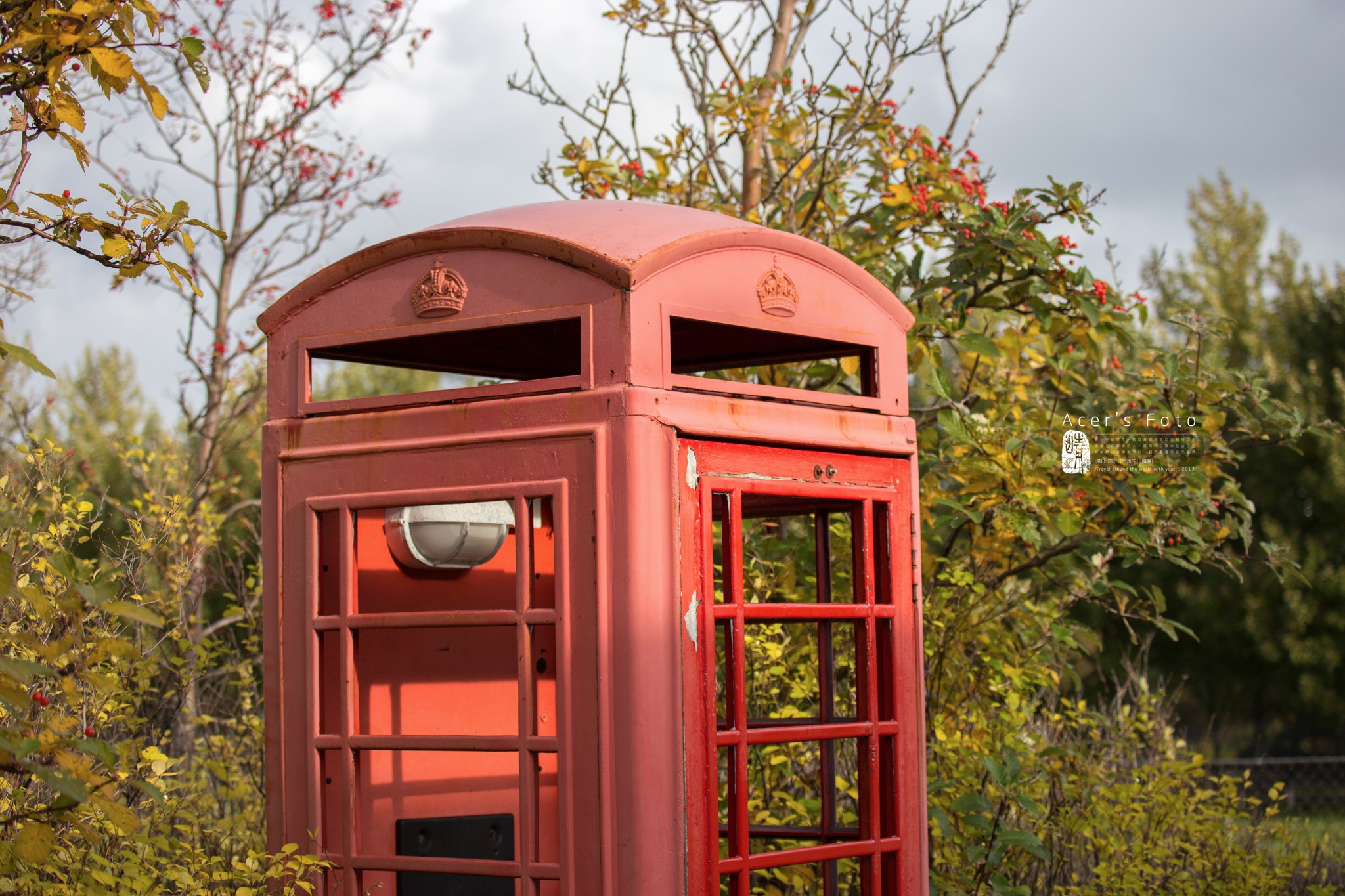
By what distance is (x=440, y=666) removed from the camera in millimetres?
3912

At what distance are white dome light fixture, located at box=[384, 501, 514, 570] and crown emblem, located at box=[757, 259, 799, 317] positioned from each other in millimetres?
1009

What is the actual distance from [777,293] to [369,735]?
152 centimetres

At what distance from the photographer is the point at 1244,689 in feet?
63.0

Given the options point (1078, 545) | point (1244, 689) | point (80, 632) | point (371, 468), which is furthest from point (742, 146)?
point (1244, 689)

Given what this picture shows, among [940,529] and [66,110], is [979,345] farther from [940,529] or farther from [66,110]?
[66,110]

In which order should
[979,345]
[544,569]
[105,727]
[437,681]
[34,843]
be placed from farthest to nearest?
[979,345]
[105,727]
[544,569]
[437,681]
[34,843]

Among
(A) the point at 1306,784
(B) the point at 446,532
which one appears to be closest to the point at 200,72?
(B) the point at 446,532

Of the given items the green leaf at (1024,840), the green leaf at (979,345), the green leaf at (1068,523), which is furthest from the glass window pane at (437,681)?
the green leaf at (979,345)

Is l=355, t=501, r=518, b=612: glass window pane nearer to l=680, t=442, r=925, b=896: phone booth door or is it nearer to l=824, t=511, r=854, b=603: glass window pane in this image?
l=680, t=442, r=925, b=896: phone booth door

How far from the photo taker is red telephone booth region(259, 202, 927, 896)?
2982 millimetres

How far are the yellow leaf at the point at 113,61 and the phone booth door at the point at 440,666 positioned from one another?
1081mm

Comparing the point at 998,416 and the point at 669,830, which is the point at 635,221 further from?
the point at 998,416

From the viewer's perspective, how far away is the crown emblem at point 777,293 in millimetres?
3375

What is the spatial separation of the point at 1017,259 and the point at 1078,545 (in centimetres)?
128
